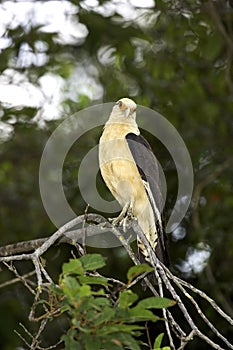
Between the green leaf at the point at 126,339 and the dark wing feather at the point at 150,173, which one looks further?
the dark wing feather at the point at 150,173

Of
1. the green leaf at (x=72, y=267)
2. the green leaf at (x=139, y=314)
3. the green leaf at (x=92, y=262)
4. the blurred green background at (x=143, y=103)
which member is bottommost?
the blurred green background at (x=143, y=103)

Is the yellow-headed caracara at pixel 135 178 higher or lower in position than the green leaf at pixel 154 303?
lower

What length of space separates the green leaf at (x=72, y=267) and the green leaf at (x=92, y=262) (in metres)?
0.03

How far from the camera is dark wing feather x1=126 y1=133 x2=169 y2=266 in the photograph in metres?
3.27

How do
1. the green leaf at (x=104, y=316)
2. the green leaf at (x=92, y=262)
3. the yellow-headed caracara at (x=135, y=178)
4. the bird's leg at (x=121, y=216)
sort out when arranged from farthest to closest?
the yellow-headed caracara at (x=135, y=178) < the bird's leg at (x=121, y=216) < the green leaf at (x=92, y=262) < the green leaf at (x=104, y=316)

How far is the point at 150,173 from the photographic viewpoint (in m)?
3.36

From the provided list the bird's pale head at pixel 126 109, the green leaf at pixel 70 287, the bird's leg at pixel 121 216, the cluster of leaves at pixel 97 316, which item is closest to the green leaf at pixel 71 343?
the cluster of leaves at pixel 97 316

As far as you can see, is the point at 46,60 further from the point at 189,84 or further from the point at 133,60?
the point at 189,84

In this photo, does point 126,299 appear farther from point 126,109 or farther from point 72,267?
point 126,109

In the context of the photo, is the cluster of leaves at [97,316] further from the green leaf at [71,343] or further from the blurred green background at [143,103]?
the blurred green background at [143,103]

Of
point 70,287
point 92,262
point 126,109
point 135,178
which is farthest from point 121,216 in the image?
point 70,287

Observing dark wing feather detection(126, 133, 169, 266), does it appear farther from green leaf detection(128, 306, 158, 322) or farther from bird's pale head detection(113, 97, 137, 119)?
green leaf detection(128, 306, 158, 322)

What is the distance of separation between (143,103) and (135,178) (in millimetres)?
1602

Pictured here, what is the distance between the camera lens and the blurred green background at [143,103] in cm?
471
